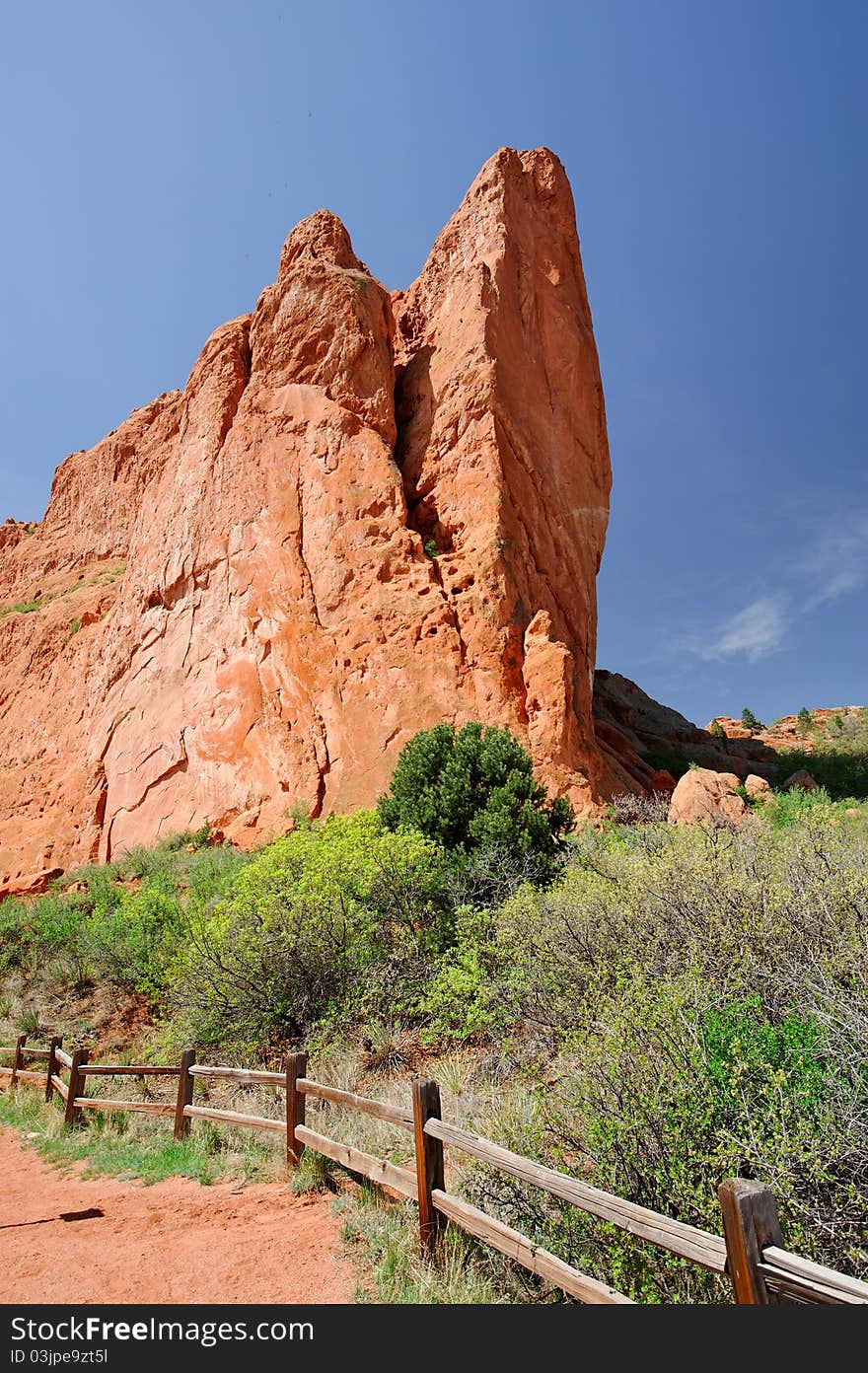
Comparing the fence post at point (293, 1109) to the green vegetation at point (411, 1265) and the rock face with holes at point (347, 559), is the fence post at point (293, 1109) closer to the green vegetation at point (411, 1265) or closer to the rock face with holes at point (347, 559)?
the green vegetation at point (411, 1265)

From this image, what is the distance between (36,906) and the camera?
19406 millimetres

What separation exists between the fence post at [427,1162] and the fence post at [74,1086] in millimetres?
7167

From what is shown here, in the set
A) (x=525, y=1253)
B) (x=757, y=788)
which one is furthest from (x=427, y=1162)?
(x=757, y=788)

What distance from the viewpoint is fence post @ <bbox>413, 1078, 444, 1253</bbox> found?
4.30 metres

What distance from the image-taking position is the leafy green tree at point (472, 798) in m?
12.3

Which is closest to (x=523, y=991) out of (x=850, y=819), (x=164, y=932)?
(x=164, y=932)

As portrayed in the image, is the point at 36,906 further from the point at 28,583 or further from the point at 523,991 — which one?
the point at 28,583

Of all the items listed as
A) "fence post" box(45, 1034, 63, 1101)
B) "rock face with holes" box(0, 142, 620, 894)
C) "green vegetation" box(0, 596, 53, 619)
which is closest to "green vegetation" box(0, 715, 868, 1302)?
"fence post" box(45, 1034, 63, 1101)

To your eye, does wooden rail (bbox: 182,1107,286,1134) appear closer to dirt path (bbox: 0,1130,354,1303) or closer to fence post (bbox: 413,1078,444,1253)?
dirt path (bbox: 0,1130,354,1303)

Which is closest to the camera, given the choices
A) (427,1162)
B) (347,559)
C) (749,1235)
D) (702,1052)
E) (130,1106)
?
(749,1235)

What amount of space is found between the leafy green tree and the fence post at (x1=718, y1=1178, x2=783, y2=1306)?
9.34m

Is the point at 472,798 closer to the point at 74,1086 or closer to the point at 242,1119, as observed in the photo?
the point at 242,1119

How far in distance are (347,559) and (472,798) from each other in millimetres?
11187

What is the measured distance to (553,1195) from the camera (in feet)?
12.6
